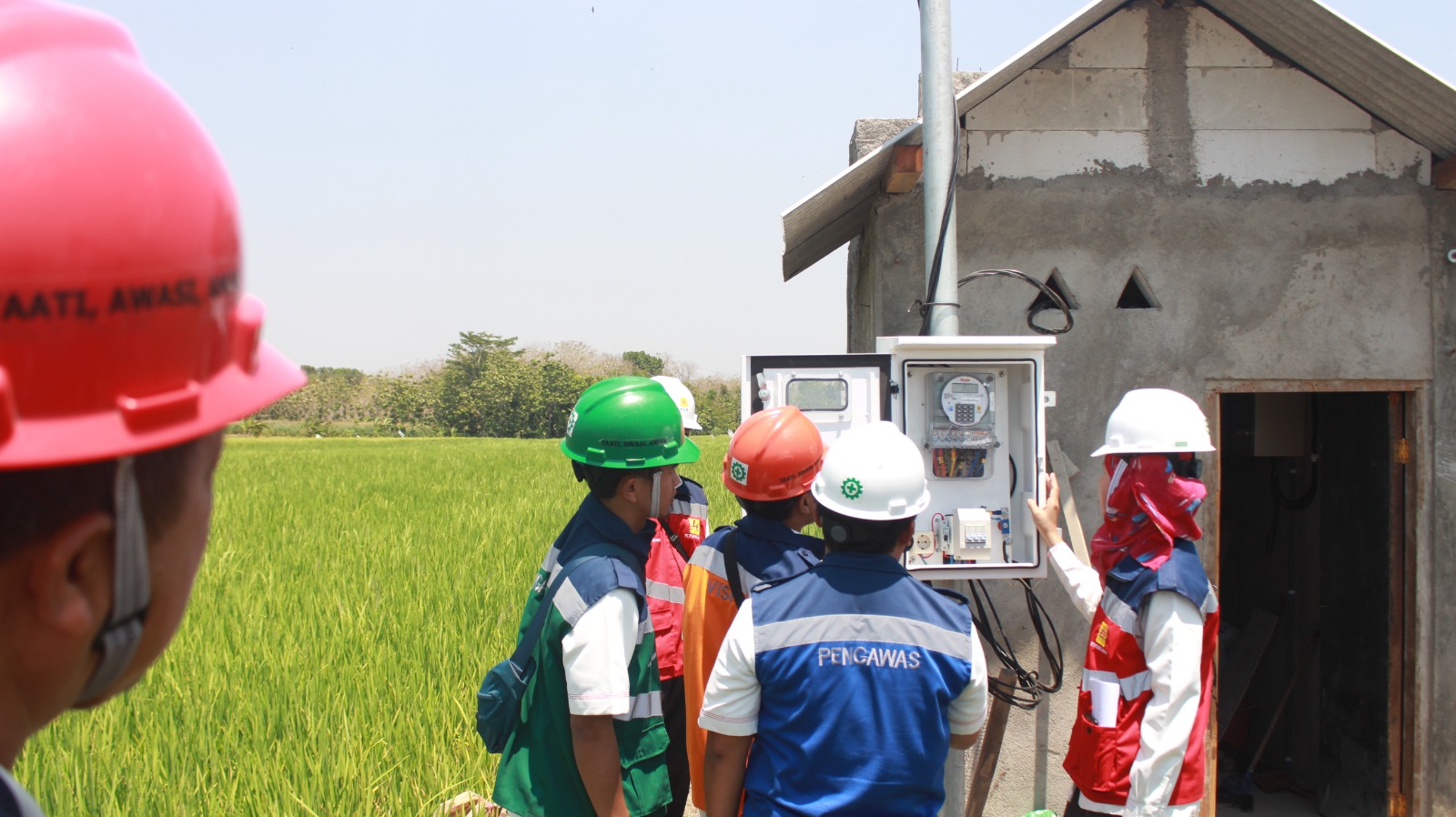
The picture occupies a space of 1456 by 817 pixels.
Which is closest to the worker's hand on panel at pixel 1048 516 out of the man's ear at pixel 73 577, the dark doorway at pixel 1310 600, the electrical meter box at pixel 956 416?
the electrical meter box at pixel 956 416

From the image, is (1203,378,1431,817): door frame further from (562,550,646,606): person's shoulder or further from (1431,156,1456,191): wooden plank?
(562,550,646,606): person's shoulder

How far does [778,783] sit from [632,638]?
18.5 inches

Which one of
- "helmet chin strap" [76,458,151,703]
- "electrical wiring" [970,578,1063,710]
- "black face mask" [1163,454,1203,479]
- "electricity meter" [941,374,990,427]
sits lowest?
"electrical wiring" [970,578,1063,710]

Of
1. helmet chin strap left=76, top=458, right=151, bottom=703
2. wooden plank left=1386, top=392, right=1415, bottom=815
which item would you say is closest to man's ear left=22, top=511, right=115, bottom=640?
helmet chin strap left=76, top=458, right=151, bottom=703

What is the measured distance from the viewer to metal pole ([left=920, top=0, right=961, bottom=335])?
10.8ft

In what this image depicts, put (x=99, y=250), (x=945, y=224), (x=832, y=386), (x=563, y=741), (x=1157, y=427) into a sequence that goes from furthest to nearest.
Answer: (x=832, y=386)
(x=945, y=224)
(x=1157, y=427)
(x=563, y=741)
(x=99, y=250)

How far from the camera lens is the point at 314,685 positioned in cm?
440

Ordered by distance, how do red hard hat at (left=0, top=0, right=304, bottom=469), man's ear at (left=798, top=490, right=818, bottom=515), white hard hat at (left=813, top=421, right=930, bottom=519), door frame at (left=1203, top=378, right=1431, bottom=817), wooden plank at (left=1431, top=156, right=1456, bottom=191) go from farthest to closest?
door frame at (left=1203, top=378, right=1431, bottom=817) → wooden plank at (left=1431, top=156, right=1456, bottom=191) → man's ear at (left=798, top=490, right=818, bottom=515) → white hard hat at (left=813, top=421, right=930, bottom=519) → red hard hat at (left=0, top=0, right=304, bottom=469)

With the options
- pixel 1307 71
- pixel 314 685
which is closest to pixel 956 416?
pixel 1307 71

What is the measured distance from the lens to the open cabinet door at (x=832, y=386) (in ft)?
11.3

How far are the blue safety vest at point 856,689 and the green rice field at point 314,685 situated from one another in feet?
6.64

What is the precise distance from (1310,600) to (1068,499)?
2644 millimetres

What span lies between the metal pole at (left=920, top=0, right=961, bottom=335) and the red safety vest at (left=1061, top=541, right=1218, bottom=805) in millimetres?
1046

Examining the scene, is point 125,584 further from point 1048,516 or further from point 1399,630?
point 1399,630
